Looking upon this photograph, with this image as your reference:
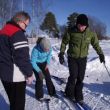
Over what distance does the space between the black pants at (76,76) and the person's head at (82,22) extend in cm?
68

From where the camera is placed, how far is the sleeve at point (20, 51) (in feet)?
14.7

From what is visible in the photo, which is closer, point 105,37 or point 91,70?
point 91,70

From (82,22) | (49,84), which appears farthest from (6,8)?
(82,22)

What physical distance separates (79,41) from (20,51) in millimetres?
2611

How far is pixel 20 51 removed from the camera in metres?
4.52

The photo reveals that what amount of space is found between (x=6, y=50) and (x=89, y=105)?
2861mm

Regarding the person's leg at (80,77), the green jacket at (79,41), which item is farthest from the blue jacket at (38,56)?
the person's leg at (80,77)

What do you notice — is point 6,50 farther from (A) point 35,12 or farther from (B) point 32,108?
(A) point 35,12

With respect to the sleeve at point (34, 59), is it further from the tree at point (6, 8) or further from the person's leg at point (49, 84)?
the tree at point (6, 8)

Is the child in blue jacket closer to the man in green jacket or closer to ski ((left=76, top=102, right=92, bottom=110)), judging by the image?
the man in green jacket

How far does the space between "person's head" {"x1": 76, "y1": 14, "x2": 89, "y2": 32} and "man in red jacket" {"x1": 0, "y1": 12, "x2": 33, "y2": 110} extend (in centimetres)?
213

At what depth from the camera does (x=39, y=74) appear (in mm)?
7203

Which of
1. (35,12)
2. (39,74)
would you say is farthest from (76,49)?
(35,12)

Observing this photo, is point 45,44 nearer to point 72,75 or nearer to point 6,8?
point 72,75
